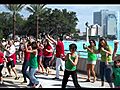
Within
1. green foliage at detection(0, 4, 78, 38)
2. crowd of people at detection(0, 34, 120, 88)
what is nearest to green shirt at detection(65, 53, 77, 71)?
crowd of people at detection(0, 34, 120, 88)

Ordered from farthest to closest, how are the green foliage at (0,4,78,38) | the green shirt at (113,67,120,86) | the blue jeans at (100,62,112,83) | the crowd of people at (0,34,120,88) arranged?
the green foliage at (0,4,78,38)
the blue jeans at (100,62,112,83)
the crowd of people at (0,34,120,88)
the green shirt at (113,67,120,86)

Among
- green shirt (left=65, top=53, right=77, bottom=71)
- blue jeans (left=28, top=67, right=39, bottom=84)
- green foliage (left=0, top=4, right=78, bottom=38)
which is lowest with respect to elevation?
blue jeans (left=28, top=67, right=39, bottom=84)

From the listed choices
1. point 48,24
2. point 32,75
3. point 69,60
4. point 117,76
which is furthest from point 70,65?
point 48,24

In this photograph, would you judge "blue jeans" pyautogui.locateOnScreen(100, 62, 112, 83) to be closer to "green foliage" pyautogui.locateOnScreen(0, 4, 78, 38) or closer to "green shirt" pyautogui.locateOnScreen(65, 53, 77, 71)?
"green shirt" pyautogui.locateOnScreen(65, 53, 77, 71)

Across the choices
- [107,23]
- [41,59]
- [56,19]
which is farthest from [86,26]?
[56,19]

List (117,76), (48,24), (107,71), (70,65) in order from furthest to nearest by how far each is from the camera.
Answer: (48,24) → (107,71) → (70,65) → (117,76)

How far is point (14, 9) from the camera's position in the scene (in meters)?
40.3

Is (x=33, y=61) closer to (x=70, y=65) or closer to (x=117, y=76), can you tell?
(x=70, y=65)

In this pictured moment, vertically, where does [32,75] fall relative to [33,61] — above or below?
below

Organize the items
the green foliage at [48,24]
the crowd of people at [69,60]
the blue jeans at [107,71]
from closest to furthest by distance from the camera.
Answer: the crowd of people at [69,60]
the blue jeans at [107,71]
the green foliage at [48,24]

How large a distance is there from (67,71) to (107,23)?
55.2ft

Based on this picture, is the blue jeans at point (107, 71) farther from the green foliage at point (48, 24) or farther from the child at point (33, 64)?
the green foliage at point (48, 24)

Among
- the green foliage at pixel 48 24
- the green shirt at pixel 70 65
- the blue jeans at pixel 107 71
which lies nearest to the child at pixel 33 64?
the green shirt at pixel 70 65

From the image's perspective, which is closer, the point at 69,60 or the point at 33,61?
the point at 69,60
